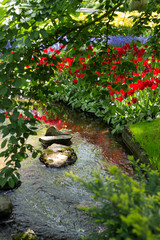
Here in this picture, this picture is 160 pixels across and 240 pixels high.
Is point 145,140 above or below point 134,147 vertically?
above

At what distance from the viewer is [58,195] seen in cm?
312

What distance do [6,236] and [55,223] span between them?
48 centimetres

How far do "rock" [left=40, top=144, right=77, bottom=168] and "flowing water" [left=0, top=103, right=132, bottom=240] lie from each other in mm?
83

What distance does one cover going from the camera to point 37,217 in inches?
107

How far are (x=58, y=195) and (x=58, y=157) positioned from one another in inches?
35.2

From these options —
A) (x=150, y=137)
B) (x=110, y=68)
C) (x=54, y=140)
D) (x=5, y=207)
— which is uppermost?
(x=110, y=68)

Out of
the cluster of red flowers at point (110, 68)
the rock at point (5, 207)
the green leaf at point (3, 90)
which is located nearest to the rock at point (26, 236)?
the rock at point (5, 207)

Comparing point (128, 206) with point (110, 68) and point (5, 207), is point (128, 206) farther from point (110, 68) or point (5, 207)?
point (110, 68)

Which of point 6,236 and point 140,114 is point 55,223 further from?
point 140,114

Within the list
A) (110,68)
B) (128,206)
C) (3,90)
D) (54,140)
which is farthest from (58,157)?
(128,206)

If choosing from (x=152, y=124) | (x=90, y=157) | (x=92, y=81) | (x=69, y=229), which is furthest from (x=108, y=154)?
(x=69, y=229)

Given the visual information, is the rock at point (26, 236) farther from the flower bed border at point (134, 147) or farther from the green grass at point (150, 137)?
the flower bed border at point (134, 147)

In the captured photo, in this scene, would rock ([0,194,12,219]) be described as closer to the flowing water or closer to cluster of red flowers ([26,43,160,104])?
the flowing water

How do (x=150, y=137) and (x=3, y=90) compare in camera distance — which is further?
(x=150, y=137)
